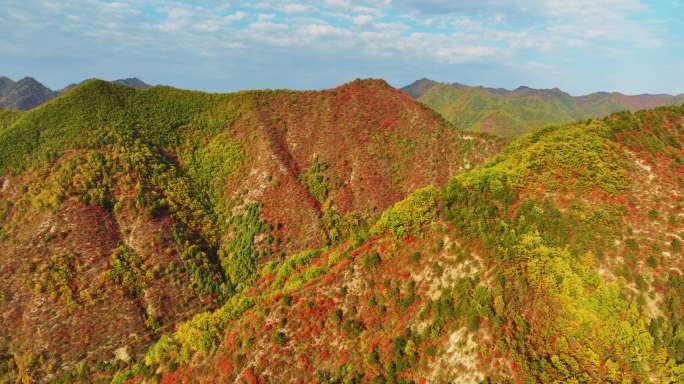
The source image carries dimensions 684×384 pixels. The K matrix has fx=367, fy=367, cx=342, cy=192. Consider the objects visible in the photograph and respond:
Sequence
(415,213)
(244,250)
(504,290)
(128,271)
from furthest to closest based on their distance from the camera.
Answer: (244,250) < (128,271) < (415,213) < (504,290)

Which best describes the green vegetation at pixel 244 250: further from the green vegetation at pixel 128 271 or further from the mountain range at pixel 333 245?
the green vegetation at pixel 128 271

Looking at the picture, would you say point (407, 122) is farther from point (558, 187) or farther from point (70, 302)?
point (70, 302)

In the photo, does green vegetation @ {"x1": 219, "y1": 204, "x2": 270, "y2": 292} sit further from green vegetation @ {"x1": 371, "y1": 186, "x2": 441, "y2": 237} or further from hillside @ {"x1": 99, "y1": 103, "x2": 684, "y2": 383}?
green vegetation @ {"x1": 371, "y1": 186, "x2": 441, "y2": 237}

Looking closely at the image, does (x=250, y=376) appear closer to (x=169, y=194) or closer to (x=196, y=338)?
(x=196, y=338)

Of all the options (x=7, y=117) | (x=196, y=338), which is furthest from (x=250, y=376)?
(x=7, y=117)

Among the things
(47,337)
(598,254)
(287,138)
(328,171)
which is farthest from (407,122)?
(47,337)

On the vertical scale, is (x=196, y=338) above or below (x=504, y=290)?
below

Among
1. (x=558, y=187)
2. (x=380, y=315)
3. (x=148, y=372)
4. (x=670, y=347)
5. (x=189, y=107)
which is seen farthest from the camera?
(x=189, y=107)
